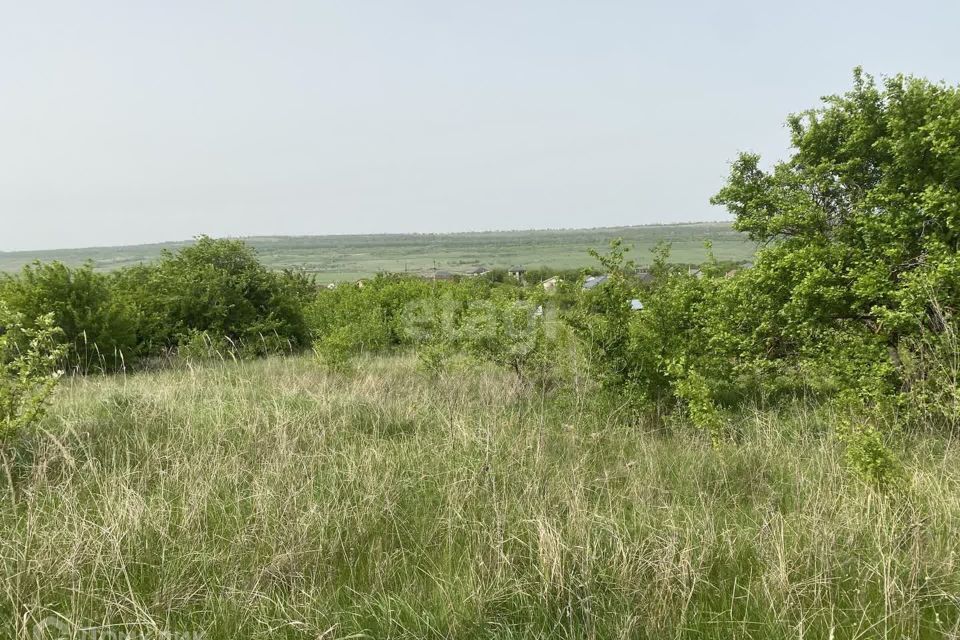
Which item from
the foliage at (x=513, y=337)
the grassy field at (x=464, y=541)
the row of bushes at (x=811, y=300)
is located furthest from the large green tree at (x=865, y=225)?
the foliage at (x=513, y=337)

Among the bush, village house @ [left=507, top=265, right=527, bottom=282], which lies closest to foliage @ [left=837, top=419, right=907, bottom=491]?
the bush

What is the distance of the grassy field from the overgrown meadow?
2 centimetres

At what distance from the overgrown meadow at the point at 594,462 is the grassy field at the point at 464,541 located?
22 millimetres

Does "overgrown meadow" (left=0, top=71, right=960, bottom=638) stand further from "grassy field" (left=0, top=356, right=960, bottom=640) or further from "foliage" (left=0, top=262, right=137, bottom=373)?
"foliage" (left=0, top=262, right=137, bottom=373)

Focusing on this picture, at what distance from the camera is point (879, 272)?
5.33m

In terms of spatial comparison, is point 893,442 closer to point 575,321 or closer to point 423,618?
point 575,321

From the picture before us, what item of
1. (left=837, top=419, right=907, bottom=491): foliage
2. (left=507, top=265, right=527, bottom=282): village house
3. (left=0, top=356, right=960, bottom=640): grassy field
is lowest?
(left=0, top=356, right=960, bottom=640): grassy field

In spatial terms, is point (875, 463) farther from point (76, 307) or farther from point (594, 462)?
point (76, 307)

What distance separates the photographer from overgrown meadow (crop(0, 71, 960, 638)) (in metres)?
2.32

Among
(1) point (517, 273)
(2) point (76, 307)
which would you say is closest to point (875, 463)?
(2) point (76, 307)

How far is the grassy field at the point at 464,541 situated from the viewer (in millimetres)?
2238

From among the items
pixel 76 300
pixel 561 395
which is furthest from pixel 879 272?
pixel 76 300

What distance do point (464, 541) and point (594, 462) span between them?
162cm

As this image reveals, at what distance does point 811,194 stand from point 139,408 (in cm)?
840
